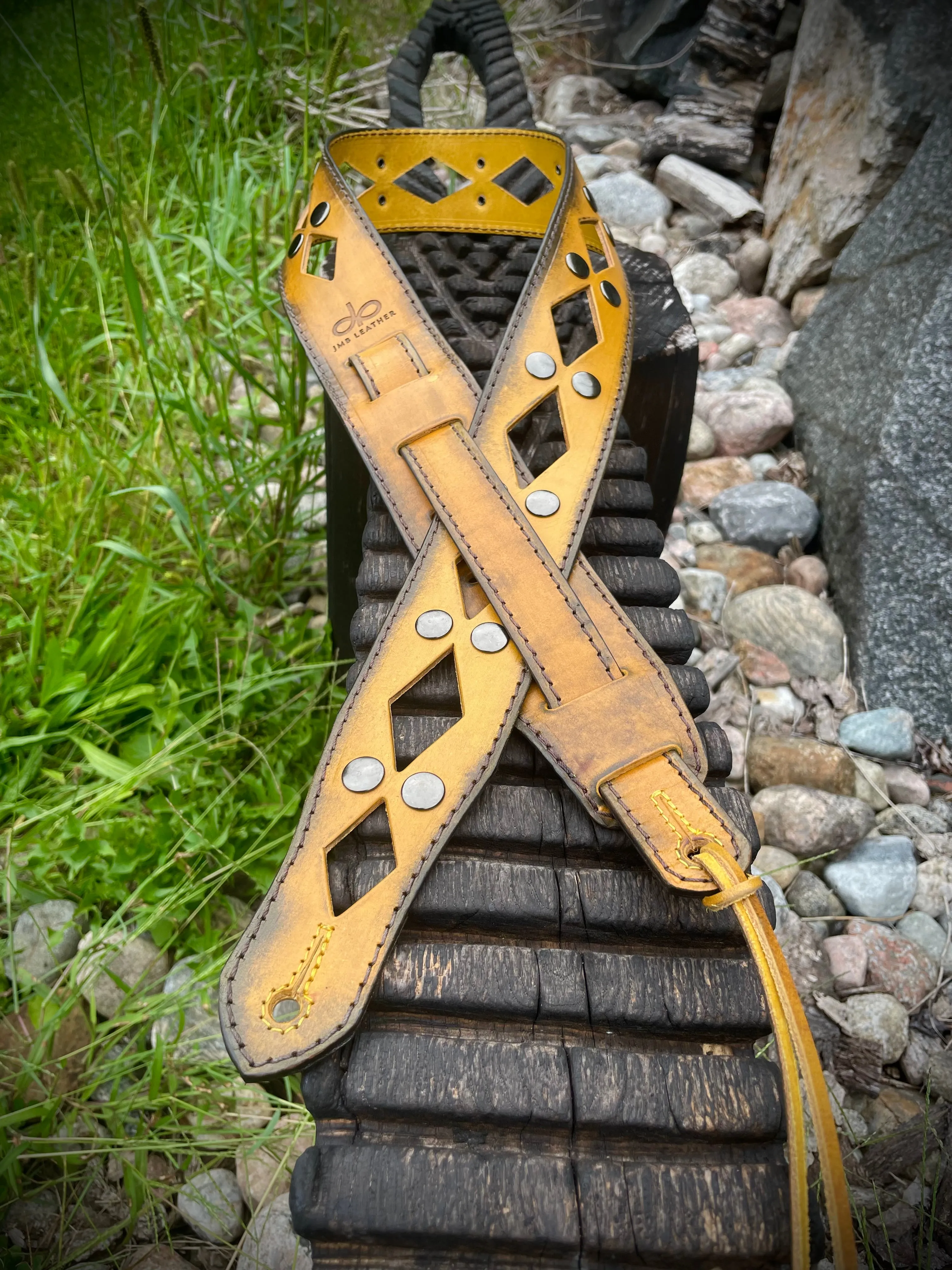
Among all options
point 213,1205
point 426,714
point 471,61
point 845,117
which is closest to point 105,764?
point 213,1205

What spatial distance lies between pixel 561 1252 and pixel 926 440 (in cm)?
211

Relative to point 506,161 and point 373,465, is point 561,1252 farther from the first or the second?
point 506,161

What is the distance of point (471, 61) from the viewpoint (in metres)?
2.10

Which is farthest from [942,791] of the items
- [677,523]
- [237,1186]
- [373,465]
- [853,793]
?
[237,1186]

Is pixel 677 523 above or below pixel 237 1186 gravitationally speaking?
above

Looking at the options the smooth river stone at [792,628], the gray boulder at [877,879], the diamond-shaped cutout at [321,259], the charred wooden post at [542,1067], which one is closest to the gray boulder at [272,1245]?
the charred wooden post at [542,1067]

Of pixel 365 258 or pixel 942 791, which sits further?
pixel 942 791

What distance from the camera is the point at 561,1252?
0.72 meters

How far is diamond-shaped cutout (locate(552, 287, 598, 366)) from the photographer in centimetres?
147

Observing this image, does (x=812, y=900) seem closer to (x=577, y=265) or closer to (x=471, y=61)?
(x=577, y=265)

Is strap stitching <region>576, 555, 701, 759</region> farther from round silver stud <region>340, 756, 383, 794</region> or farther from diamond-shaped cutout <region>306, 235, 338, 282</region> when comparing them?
diamond-shaped cutout <region>306, 235, 338, 282</region>

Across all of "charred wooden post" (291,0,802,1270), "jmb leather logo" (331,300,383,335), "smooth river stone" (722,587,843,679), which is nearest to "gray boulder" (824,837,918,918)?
"smooth river stone" (722,587,843,679)

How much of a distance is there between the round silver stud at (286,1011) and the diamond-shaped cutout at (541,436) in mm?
830

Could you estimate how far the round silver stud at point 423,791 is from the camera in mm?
925
